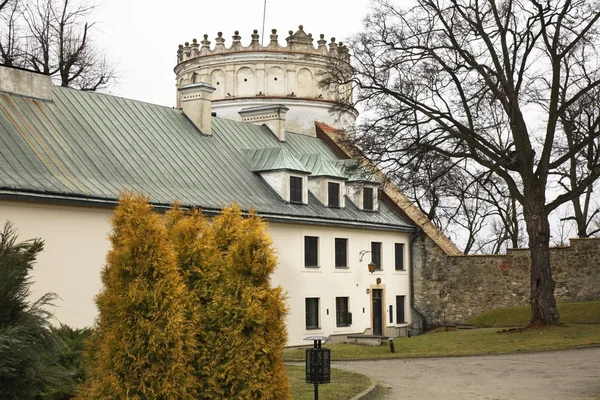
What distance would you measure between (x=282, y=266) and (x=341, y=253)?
13.1 feet

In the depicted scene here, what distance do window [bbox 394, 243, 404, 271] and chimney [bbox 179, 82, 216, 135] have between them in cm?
995

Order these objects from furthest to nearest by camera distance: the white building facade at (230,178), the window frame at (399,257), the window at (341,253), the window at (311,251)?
the window frame at (399,257) < the window at (341,253) < the window at (311,251) < the white building facade at (230,178)

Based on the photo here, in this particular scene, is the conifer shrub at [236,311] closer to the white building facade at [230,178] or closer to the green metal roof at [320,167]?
the white building facade at [230,178]

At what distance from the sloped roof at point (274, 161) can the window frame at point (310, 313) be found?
5.09 metres

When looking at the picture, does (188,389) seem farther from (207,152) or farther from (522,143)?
(207,152)

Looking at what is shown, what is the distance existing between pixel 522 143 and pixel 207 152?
11.9 metres

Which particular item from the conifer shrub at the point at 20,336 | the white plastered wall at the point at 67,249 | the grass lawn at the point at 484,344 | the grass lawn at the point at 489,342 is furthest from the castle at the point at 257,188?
the conifer shrub at the point at 20,336

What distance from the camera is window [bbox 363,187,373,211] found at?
39406 millimetres

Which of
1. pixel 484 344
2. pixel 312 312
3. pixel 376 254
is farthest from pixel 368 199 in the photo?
pixel 484 344

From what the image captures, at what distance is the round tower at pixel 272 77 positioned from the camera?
153 feet

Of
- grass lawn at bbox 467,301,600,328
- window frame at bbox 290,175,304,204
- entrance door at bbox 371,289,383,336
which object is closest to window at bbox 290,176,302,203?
window frame at bbox 290,175,304,204

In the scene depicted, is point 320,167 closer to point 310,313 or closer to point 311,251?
point 311,251

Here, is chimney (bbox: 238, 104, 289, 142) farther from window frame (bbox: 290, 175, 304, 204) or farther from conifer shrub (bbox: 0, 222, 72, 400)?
conifer shrub (bbox: 0, 222, 72, 400)

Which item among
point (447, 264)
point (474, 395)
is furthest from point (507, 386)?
point (447, 264)
